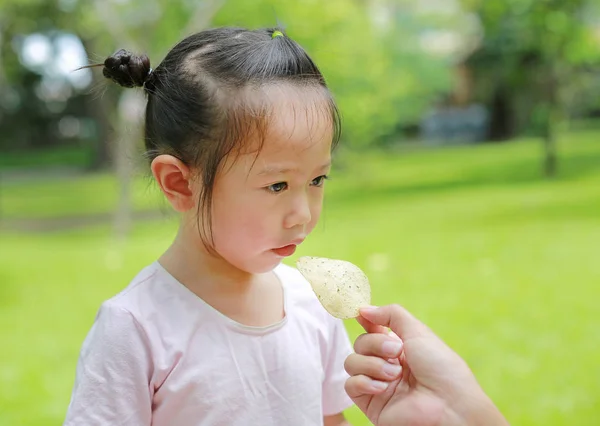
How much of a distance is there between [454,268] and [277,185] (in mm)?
2632

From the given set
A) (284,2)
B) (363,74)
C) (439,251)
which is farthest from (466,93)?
(439,251)

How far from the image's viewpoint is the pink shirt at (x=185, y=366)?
29.8 inches

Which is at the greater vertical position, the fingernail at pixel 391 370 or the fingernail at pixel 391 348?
the fingernail at pixel 391 348

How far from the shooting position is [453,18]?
5.93 meters

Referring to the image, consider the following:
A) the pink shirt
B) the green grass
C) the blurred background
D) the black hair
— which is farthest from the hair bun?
the blurred background

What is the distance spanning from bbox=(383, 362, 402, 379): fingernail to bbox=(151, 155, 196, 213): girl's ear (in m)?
0.27

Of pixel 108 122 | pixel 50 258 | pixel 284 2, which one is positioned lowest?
pixel 50 258

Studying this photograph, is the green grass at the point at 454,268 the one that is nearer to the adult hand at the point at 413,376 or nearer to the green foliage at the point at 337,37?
the adult hand at the point at 413,376

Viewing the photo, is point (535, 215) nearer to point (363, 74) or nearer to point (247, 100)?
point (363, 74)

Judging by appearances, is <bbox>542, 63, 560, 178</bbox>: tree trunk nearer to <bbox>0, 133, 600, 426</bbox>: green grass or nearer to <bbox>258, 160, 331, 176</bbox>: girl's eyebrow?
<bbox>0, 133, 600, 426</bbox>: green grass

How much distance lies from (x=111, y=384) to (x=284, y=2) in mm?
4648

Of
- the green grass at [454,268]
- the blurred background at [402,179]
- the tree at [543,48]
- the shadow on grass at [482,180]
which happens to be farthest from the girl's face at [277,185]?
the shadow on grass at [482,180]

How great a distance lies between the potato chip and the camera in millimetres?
804

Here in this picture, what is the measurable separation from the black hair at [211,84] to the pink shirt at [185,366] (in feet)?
0.36
